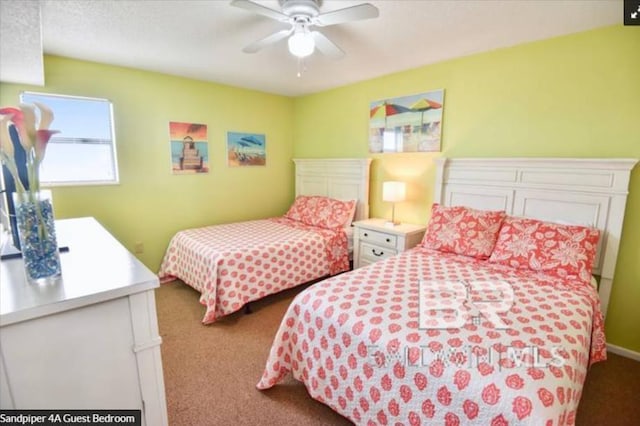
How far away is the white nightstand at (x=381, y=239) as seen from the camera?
2955 mm

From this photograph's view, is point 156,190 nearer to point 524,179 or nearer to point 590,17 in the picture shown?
point 524,179

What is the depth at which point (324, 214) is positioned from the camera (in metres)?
3.74

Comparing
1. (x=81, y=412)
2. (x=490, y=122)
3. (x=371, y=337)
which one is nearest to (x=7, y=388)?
(x=81, y=412)

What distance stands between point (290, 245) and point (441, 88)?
212 centimetres

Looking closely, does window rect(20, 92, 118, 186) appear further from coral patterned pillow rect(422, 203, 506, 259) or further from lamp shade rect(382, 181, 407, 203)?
coral patterned pillow rect(422, 203, 506, 259)

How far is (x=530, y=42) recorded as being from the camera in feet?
7.93

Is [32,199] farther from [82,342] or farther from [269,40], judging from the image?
[269,40]

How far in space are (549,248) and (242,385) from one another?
7.33 ft

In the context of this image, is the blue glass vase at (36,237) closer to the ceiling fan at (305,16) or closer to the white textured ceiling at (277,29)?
the ceiling fan at (305,16)

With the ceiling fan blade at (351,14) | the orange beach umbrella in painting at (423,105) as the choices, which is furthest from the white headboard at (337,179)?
the ceiling fan blade at (351,14)

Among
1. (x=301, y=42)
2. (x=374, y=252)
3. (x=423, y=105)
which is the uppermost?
(x=301, y=42)

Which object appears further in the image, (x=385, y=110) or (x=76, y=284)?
(x=385, y=110)

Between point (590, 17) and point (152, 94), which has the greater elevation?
point (590, 17)

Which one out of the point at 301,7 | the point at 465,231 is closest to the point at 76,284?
the point at 301,7
